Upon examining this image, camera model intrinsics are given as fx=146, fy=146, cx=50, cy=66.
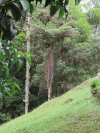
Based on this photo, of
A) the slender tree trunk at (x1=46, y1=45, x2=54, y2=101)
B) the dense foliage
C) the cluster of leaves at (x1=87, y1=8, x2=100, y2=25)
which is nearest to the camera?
the slender tree trunk at (x1=46, y1=45, x2=54, y2=101)

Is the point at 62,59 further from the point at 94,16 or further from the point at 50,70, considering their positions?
the point at 94,16

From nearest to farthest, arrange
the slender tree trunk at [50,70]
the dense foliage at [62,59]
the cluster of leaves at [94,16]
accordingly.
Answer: the slender tree trunk at [50,70]
the dense foliage at [62,59]
the cluster of leaves at [94,16]

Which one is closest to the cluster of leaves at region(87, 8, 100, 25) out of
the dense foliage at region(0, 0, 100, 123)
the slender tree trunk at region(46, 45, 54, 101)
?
the dense foliage at region(0, 0, 100, 123)

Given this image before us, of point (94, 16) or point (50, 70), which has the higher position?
point (94, 16)

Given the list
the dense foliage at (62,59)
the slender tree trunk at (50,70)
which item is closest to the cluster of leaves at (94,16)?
the dense foliage at (62,59)

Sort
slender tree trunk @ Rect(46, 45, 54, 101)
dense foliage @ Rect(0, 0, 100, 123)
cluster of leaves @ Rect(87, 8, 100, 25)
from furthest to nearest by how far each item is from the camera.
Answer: cluster of leaves @ Rect(87, 8, 100, 25)
dense foliage @ Rect(0, 0, 100, 123)
slender tree trunk @ Rect(46, 45, 54, 101)

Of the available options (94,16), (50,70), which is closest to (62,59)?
(50,70)

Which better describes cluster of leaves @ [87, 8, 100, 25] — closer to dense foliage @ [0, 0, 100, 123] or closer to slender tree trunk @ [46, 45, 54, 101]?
dense foliage @ [0, 0, 100, 123]

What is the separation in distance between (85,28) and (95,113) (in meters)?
8.65

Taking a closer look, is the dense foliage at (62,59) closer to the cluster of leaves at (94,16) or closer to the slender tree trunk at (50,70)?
the slender tree trunk at (50,70)

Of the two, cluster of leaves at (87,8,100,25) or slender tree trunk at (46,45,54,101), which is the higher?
cluster of leaves at (87,8,100,25)

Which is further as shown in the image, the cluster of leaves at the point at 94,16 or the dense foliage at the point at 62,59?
the cluster of leaves at the point at 94,16

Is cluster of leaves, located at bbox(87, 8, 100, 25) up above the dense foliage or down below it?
above

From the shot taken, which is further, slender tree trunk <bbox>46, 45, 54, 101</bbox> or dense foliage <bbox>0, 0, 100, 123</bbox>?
dense foliage <bbox>0, 0, 100, 123</bbox>
